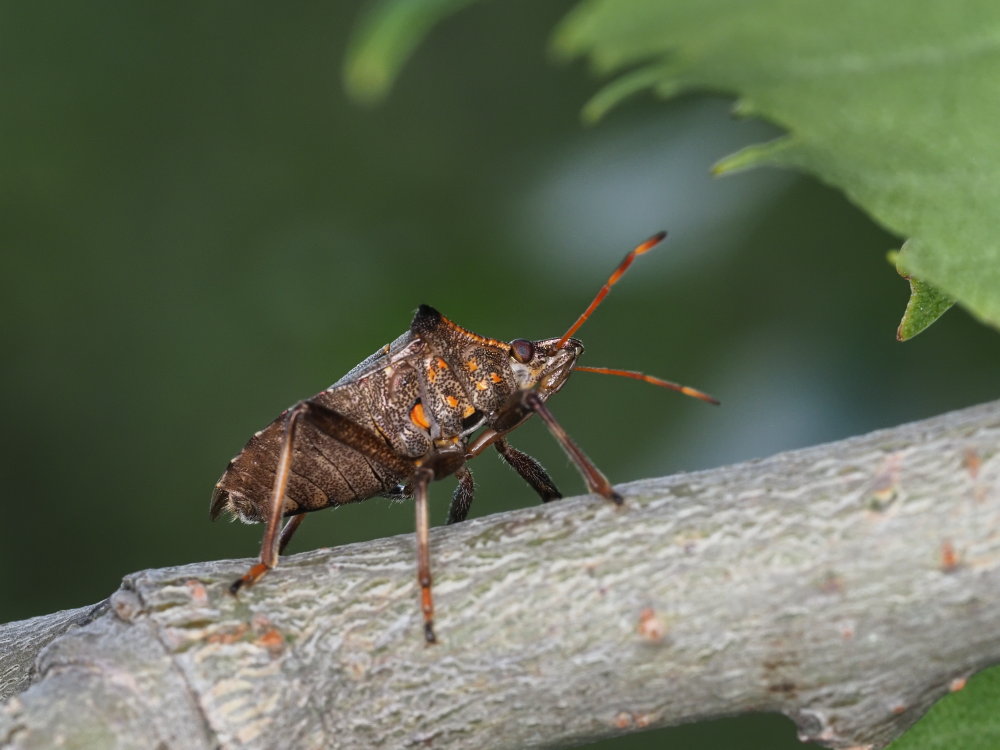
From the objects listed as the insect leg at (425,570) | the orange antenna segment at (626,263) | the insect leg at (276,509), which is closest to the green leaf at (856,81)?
the insect leg at (425,570)

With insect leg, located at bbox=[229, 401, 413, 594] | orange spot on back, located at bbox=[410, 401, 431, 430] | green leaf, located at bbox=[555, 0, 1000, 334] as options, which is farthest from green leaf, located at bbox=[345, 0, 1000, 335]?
orange spot on back, located at bbox=[410, 401, 431, 430]

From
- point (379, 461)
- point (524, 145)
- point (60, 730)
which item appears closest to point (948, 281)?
point (60, 730)

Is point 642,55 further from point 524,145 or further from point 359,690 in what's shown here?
point 524,145

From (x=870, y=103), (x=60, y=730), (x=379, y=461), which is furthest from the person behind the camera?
(x=379, y=461)

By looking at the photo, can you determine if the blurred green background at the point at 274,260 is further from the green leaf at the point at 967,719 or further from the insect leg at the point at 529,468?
the green leaf at the point at 967,719

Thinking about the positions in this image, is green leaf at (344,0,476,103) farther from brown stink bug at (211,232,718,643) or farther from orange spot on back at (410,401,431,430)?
orange spot on back at (410,401,431,430)

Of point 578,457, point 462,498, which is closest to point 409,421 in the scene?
point 462,498
